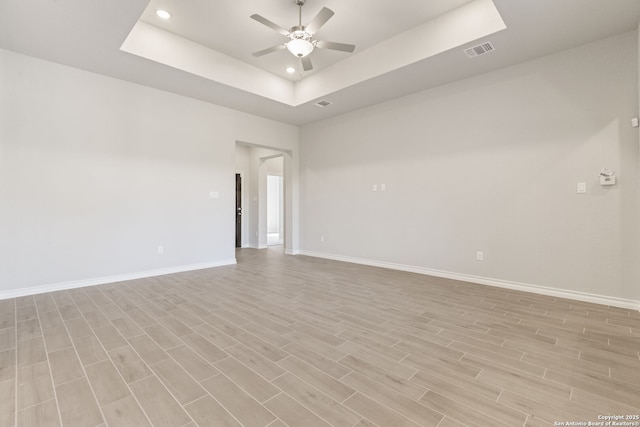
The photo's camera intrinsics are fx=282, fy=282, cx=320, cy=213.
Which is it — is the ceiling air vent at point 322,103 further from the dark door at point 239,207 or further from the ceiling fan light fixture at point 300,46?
the dark door at point 239,207

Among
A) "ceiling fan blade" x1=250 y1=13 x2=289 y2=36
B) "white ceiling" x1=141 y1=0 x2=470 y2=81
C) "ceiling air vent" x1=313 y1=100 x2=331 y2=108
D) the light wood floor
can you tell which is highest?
"white ceiling" x1=141 y1=0 x2=470 y2=81

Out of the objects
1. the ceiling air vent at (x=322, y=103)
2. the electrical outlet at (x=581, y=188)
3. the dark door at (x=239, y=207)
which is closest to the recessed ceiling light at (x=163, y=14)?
the ceiling air vent at (x=322, y=103)

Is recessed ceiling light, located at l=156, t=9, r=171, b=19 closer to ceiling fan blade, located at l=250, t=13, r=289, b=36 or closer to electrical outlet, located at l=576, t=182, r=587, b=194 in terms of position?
ceiling fan blade, located at l=250, t=13, r=289, b=36

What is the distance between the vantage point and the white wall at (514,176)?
10.2ft

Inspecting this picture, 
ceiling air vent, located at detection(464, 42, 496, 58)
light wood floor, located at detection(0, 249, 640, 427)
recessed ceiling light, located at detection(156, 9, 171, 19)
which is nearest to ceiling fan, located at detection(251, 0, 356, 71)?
recessed ceiling light, located at detection(156, 9, 171, 19)

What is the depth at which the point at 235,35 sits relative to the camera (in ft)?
12.3

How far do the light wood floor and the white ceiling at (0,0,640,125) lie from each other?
2967mm

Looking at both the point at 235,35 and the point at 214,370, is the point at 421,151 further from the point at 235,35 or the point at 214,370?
the point at 214,370

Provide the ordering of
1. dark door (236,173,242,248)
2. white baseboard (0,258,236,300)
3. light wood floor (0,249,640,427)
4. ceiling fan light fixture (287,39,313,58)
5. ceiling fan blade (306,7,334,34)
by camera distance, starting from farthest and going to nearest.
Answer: dark door (236,173,242,248) < white baseboard (0,258,236,300) < ceiling fan light fixture (287,39,313,58) < ceiling fan blade (306,7,334,34) < light wood floor (0,249,640,427)

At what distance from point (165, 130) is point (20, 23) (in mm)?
1903

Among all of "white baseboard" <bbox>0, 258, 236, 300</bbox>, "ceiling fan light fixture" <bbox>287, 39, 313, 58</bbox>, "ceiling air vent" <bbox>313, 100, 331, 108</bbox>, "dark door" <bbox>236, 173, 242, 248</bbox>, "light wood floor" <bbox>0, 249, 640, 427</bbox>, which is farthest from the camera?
"dark door" <bbox>236, 173, 242, 248</bbox>

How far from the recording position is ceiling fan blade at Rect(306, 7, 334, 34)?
103 inches

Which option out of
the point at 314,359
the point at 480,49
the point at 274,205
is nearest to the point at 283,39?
the point at 480,49

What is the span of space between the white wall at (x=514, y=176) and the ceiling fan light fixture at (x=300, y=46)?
2364mm
